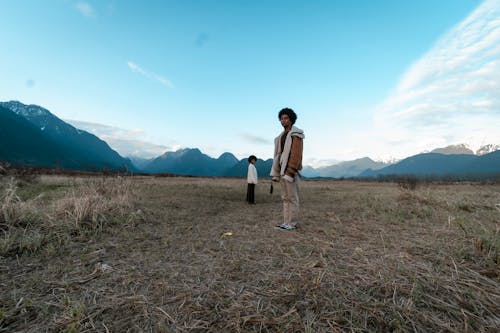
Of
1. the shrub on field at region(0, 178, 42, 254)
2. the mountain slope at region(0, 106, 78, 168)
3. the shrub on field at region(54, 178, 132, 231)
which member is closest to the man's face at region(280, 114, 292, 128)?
the shrub on field at region(54, 178, 132, 231)

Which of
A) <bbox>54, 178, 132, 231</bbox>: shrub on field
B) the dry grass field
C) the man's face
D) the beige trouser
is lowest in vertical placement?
the dry grass field

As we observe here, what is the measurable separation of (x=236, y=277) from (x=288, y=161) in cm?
275

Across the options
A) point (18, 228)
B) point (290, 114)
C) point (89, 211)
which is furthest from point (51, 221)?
point (290, 114)

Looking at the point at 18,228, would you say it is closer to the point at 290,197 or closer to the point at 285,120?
the point at 290,197

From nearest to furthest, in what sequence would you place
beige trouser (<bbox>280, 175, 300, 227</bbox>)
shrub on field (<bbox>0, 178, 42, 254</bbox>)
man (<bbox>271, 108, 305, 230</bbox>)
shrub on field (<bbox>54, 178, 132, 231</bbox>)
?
shrub on field (<bbox>0, 178, 42, 254</bbox>) < shrub on field (<bbox>54, 178, 132, 231</bbox>) < man (<bbox>271, 108, 305, 230</bbox>) < beige trouser (<bbox>280, 175, 300, 227</bbox>)

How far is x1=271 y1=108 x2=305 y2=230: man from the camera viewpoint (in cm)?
471

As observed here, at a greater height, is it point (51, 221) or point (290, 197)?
point (290, 197)

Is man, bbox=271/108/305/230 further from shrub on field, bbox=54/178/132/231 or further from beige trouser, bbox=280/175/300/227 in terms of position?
shrub on field, bbox=54/178/132/231

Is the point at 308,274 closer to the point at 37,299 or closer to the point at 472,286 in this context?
the point at 472,286

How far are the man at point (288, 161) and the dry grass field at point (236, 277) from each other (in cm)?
64

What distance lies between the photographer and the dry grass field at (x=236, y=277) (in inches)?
70.5

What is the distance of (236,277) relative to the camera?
256 cm

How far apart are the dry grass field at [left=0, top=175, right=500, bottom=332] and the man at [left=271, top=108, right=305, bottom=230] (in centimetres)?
64

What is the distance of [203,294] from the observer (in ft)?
7.15
